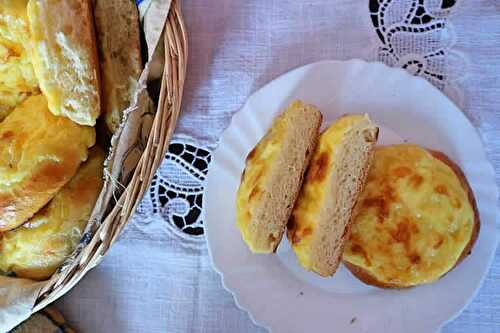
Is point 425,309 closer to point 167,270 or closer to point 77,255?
point 167,270

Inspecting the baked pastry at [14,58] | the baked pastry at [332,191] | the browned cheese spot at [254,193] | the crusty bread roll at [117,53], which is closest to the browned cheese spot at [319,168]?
the baked pastry at [332,191]

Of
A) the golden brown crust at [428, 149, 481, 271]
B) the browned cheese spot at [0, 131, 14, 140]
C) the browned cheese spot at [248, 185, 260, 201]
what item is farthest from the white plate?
the browned cheese spot at [0, 131, 14, 140]

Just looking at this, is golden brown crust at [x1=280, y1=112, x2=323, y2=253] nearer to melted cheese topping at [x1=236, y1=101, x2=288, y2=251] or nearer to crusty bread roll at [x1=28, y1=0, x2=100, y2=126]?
melted cheese topping at [x1=236, y1=101, x2=288, y2=251]

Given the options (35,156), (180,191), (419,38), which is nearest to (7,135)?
(35,156)

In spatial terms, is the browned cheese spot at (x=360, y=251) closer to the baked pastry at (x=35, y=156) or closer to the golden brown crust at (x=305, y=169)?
the golden brown crust at (x=305, y=169)

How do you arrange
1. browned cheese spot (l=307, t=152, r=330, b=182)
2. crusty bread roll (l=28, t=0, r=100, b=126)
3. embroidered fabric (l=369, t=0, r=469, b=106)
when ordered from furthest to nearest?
embroidered fabric (l=369, t=0, r=469, b=106), browned cheese spot (l=307, t=152, r=330, b=182), crusty bread roll (l=28, t=0, r=100, b=126)

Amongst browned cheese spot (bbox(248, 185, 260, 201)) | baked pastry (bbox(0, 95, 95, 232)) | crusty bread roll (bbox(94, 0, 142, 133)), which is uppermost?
Answer: crusty bread roll (bbox(94, 0, 142, 133))

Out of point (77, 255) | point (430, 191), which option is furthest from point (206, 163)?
point (430, 191)
